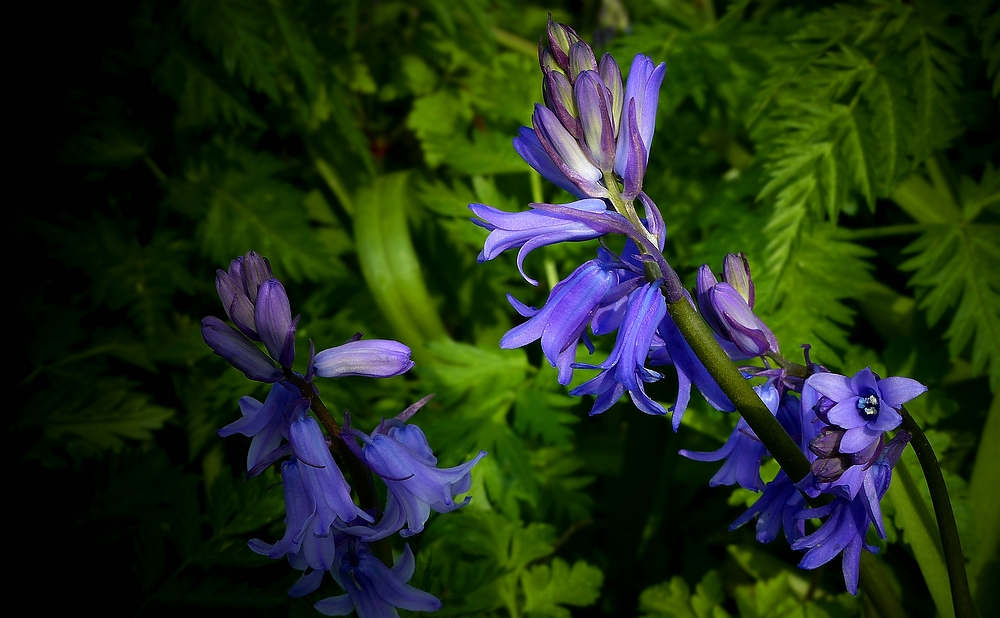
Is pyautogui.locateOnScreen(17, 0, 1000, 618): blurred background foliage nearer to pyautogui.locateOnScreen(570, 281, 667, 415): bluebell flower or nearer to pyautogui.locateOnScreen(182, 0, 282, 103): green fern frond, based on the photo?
pyautogui.locateOnScreen(182, 0, 282, 103): green fern frond

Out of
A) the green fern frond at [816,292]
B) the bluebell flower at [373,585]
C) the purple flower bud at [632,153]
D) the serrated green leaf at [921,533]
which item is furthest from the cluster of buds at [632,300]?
the green fern frond at [816,292]

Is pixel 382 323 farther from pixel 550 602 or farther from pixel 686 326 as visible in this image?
pixel 686 326

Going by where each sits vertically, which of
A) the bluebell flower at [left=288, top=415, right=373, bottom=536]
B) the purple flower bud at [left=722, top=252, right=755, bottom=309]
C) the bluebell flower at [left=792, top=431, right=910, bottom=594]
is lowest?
the bluebell flower at [left=792, top=431, right=910, bottom=594]

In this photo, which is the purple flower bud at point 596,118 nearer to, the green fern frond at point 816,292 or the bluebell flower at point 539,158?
the bluebell flower at point 539,158

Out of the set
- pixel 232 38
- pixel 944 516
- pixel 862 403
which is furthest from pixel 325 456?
pixel 232 38

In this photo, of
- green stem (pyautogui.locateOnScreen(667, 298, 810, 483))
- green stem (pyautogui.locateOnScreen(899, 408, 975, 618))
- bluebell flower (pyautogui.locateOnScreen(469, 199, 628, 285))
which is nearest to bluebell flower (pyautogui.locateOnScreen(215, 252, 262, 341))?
bluebell flower (pyautogui.locateOnScreen(469, 199, 628, 285))
